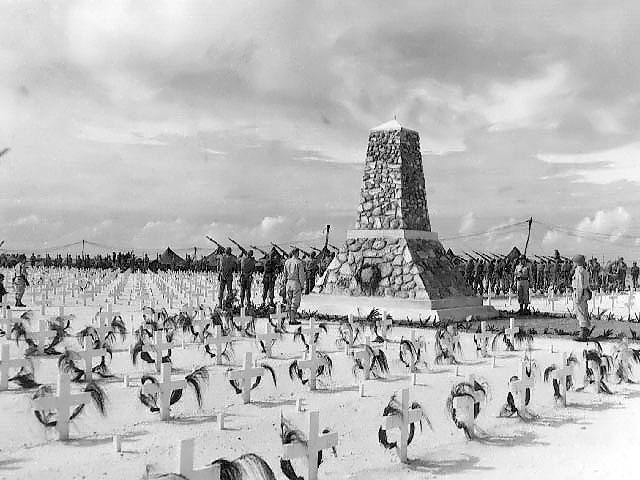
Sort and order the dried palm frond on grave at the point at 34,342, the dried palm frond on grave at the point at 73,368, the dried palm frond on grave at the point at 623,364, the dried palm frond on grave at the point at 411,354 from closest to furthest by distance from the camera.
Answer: the dried palm frond on grave at the point at 73,368
the dried palm frond on grave at the point at 623,364
the dried palm frond on grave at the point at 411,354
the dried palm frond on grave at the point at 34,342

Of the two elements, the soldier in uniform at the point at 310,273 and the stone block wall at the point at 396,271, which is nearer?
the stone block wall at the point at 396,271

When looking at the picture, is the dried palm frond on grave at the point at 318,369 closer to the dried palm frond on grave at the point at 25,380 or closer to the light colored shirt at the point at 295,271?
the dried palm frond on grave at the point at 25,380

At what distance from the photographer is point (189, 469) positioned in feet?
11.9

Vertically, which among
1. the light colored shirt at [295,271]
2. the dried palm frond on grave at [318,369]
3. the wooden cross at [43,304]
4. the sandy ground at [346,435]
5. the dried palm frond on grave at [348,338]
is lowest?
the sandy ground at [346,435]

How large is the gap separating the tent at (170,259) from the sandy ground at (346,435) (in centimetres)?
4505

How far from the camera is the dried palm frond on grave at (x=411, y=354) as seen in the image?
8.91 metres

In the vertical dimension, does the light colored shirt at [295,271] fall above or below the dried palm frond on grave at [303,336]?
above

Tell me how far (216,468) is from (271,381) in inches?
176

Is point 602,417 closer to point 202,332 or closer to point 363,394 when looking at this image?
point 363,394

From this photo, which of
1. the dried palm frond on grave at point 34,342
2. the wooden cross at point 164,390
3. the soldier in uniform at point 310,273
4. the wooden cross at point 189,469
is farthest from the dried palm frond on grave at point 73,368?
the soldier in uniform at point 310,273

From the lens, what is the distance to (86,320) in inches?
585

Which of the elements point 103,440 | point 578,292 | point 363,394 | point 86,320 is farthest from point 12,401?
point 578,292

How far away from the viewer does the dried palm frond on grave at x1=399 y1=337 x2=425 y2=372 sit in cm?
891

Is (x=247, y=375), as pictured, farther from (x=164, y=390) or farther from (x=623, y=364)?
(x=623, y=364)
